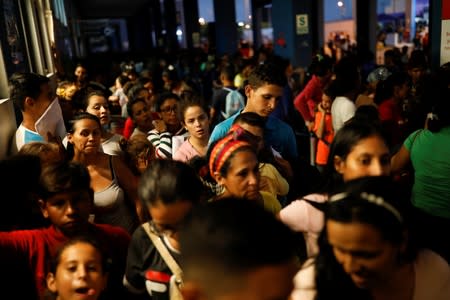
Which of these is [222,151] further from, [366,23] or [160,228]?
[366,23]

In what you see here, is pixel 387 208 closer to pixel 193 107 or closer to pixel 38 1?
pixel 193 107

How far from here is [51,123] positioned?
363 cm

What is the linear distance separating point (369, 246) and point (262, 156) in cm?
153

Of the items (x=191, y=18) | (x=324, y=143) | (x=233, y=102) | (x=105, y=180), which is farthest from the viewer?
(x=191, y=18)

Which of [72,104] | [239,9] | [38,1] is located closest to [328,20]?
[239,9]

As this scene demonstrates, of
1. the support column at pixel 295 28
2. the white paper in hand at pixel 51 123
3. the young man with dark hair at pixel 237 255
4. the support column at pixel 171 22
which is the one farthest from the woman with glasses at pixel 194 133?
the support column at pixel 171 22

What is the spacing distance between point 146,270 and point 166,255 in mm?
130

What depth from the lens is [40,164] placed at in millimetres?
2430

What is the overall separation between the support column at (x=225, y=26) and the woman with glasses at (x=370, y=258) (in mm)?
18681

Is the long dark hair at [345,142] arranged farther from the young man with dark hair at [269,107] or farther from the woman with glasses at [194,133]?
the woman with glasses at [194,133]

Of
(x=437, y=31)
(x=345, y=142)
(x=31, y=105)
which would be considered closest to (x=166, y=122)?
(x=31, y=105)

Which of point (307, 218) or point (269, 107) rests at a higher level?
point (269, 107)

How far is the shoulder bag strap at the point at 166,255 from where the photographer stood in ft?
5.82

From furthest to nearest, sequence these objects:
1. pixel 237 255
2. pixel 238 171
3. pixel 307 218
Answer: pixel 238 171, pixel 307 218, pixel 237 255
